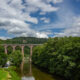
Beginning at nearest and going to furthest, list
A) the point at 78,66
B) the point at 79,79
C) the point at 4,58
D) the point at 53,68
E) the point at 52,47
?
the point at 78,66 → the point at 79,79 → the point at 53,68 → the point at 52,47 → the point at 4,58

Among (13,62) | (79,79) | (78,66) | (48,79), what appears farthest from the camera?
(13,62)

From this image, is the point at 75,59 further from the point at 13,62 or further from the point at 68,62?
the point at 13,62

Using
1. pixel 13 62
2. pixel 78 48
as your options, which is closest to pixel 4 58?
pixel 13 62

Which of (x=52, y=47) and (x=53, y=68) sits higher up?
(x=52, y=47)

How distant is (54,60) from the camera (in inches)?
1002

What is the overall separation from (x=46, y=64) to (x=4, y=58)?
39.6 feet

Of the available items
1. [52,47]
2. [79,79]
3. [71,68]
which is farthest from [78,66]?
[52,47]

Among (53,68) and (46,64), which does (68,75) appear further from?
(46,64)

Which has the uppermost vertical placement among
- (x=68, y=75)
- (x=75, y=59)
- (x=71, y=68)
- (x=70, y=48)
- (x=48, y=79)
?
(x=70, y=48)

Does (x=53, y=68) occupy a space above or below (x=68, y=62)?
below

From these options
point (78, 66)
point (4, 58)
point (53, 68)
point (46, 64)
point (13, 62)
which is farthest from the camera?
point (13, 62)

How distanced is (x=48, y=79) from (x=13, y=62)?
16.1 metres

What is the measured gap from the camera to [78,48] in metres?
18.8

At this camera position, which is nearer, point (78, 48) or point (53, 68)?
point (78, 48)
